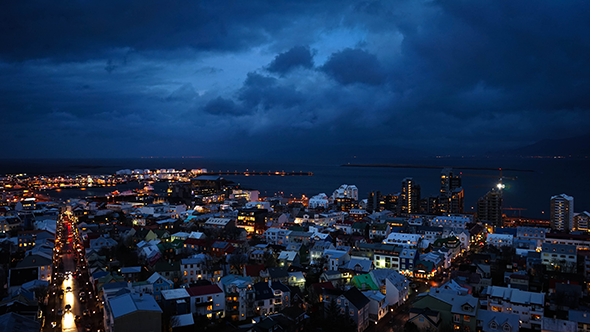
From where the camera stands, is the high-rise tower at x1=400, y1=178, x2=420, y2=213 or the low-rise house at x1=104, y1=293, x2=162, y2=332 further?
the high-rise tower at x1=400, y1=178, x2=420, y2=213

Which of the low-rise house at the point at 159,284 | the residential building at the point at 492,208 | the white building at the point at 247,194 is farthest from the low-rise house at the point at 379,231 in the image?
the white building at the point at 247,194

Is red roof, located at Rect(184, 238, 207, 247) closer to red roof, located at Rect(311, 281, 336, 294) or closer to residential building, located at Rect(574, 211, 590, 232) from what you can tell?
red roof, located at Rect(311, 281, 336, 294)

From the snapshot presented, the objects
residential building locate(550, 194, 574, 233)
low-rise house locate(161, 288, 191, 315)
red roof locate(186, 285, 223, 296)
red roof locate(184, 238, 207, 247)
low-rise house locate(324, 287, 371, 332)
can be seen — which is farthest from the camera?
residential building locate(550, 194, 574, 233)

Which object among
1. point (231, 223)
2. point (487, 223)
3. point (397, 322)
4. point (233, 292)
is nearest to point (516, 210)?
point (487, 223)

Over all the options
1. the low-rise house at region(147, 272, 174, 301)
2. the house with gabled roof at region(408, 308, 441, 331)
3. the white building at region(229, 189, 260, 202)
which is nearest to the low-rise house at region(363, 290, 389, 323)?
the house with gabled roof at region(408, 308, 441, 331)

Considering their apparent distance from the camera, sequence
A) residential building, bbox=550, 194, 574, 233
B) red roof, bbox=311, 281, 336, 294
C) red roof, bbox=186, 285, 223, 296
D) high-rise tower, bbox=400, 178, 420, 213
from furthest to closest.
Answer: high-rise tower, bbox=400, 178, 420, 213
residential building, bbox=550, 194, 574, 233
red roof, bbox=311, 281, 336, 294
red roof, bbox=186, 285, 223, 296

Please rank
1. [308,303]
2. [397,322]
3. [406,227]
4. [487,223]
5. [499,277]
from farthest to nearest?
[487,223], [406,227], [499,277], [308,303], [397,322]

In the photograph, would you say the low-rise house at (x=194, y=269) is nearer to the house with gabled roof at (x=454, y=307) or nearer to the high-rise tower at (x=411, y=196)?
the house with gabled roof at (x=454, y=307)

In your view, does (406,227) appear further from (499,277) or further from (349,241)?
(499,277)
